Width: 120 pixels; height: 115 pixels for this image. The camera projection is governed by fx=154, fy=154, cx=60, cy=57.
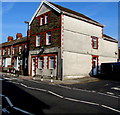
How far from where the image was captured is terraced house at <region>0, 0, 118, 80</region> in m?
20.7

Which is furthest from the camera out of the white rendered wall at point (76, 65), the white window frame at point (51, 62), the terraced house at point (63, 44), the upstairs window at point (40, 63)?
the upstairs window at point (40, 63)

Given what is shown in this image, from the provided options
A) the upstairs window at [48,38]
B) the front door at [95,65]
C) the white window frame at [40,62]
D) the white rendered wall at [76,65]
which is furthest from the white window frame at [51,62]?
the front door at [95,65]

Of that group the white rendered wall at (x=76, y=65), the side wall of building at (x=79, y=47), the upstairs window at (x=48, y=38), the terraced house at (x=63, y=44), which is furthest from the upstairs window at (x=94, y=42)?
the upstairs window at (x=48, y=38)

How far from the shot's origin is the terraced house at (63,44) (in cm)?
2070

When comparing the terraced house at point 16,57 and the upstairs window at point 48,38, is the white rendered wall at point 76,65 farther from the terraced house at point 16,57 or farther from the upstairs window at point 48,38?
the terraced house at point 16,57

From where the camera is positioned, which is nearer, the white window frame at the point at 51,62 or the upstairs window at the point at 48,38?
the white window frame at the point at 51,62

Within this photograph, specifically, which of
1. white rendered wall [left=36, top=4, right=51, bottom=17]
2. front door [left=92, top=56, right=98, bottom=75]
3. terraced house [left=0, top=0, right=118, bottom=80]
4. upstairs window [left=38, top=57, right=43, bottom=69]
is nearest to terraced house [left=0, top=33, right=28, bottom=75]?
terraced house [left=0, top=0, right=118, bottom=80]

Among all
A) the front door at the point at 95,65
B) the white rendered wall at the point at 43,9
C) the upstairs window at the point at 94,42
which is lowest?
the front door at the point at 95,65

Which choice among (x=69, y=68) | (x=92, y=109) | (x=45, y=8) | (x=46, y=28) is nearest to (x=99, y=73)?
(x=69, y=68)

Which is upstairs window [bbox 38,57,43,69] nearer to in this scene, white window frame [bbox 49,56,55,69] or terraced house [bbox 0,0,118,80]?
terraced house [bbox 0,0,118,80]

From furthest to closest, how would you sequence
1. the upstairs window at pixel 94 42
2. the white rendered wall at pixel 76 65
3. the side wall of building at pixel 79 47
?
the upstairs window at pixel 94 42 < the side wall of building at pixel 79 47 < the white rendered wall at pixel 76 65

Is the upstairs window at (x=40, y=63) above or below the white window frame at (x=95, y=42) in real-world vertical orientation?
below

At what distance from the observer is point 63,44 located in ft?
67.2

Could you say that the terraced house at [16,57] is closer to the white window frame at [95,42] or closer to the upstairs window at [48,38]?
the upstairs window at [48,38]
